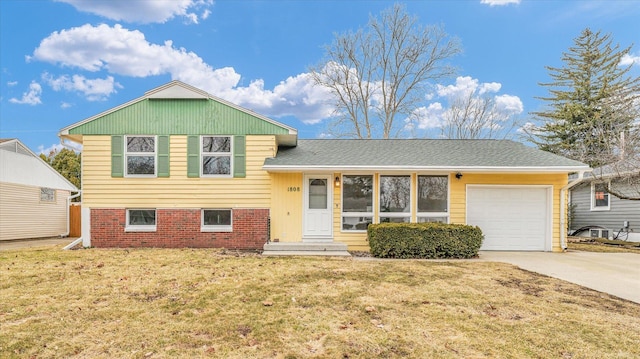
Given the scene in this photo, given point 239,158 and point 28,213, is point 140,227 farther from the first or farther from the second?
point 28,213

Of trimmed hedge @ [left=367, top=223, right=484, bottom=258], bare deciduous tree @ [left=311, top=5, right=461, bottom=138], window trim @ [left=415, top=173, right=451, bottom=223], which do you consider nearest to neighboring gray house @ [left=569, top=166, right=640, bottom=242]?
window trim @ [left=415, top=173, right=451, bottom=223]

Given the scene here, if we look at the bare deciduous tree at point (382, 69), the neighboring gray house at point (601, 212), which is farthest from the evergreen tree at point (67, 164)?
the neighboring gray house at point (601, 212)

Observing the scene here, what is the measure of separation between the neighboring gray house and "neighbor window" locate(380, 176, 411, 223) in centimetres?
940

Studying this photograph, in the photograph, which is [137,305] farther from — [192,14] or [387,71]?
[387,71]

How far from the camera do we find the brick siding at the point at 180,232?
10.3m

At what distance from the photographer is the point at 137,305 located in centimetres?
462

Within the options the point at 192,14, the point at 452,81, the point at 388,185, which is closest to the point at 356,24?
the point at 452,81

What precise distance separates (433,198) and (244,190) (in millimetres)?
6043

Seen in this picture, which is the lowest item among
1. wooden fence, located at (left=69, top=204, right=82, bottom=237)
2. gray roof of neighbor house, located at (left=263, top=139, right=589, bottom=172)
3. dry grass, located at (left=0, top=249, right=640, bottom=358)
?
wooden fence, located at (left=69, top=204, right=82, bottom=237)

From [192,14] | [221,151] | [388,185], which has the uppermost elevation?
[192,14]

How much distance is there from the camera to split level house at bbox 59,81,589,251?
10367 millimetres

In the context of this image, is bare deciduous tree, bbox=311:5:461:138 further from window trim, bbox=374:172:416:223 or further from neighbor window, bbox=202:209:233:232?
neighbor window, bbox=202:209:233:232

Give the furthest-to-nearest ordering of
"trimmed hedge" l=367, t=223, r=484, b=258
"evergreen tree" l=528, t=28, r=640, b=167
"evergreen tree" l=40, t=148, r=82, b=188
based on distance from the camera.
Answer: "evergreen tree" l=40, t=148, r=82, b=188
"evergreen tree" l=528, t=28, r=640, b=167
"trimmed hedge" l=367, t=223, r=484, b=258

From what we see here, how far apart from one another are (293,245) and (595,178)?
13654 mm
